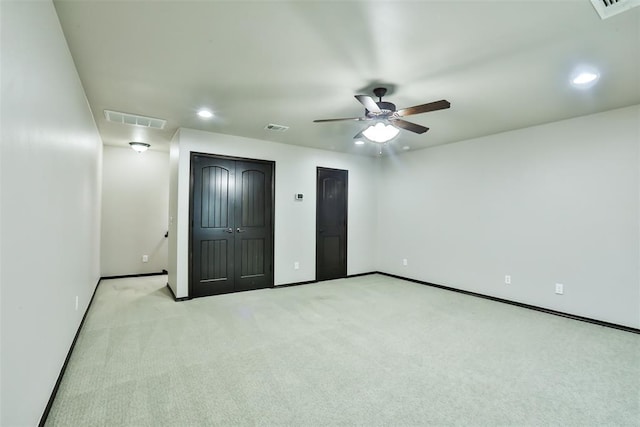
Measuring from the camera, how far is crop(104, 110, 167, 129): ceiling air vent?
3805mm

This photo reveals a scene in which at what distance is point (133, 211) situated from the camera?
237 inches

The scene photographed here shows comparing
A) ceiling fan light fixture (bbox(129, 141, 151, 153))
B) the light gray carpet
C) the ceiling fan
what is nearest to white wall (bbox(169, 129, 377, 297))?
ceiling fan light fixture (bbox(129, 141, 151, 153))

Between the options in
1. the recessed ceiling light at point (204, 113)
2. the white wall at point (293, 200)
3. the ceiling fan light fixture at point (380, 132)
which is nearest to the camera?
the ceiling fan light fixture at point (380, 132)

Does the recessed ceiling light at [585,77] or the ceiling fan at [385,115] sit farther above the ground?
the recessed ceiling light at [585,77]

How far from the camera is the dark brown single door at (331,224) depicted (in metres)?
5.73

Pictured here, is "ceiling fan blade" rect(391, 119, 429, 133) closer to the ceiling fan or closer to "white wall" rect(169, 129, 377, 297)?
the ceiling fan

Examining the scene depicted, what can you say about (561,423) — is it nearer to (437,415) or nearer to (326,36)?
(437,415)

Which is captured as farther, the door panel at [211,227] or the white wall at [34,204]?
the door panel at [211,227]

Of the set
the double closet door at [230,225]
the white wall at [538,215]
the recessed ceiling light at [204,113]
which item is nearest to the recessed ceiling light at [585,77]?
the white wall at [538,215]

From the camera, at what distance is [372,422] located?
186 centimetres

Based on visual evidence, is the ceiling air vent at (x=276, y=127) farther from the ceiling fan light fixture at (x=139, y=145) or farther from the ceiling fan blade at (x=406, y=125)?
the ceiling fan light fixture at (x=139, y=145)

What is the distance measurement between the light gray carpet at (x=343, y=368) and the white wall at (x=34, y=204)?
1.56 feet

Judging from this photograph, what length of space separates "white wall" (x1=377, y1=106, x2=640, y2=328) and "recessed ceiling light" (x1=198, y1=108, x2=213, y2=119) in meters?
3.72

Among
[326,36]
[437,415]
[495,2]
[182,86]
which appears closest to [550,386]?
[437,415]
